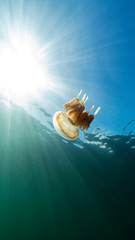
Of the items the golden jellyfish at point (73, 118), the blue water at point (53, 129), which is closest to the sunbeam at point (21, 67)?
the blue water at point (53, 129)

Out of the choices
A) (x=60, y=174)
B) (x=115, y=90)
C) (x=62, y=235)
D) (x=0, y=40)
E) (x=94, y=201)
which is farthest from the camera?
(x=62, y=235)

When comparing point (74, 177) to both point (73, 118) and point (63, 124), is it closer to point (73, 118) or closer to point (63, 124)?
point (63, 124)

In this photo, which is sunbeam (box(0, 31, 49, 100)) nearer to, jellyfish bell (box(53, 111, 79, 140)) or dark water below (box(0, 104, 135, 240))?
dark water below (box(0, 104, 135, 240))

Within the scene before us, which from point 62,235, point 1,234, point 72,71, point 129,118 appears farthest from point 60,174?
point 1,234

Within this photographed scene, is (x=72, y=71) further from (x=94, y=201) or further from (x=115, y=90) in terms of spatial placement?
(x=94, y=201)

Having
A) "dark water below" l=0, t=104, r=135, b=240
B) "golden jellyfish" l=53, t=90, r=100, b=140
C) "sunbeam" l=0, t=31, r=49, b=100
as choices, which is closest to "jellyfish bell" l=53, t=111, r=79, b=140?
"golden jellyfish" l=53, t=90, r=100, b=140

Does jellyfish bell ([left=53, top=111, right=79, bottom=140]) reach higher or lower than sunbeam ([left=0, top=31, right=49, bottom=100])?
lower
